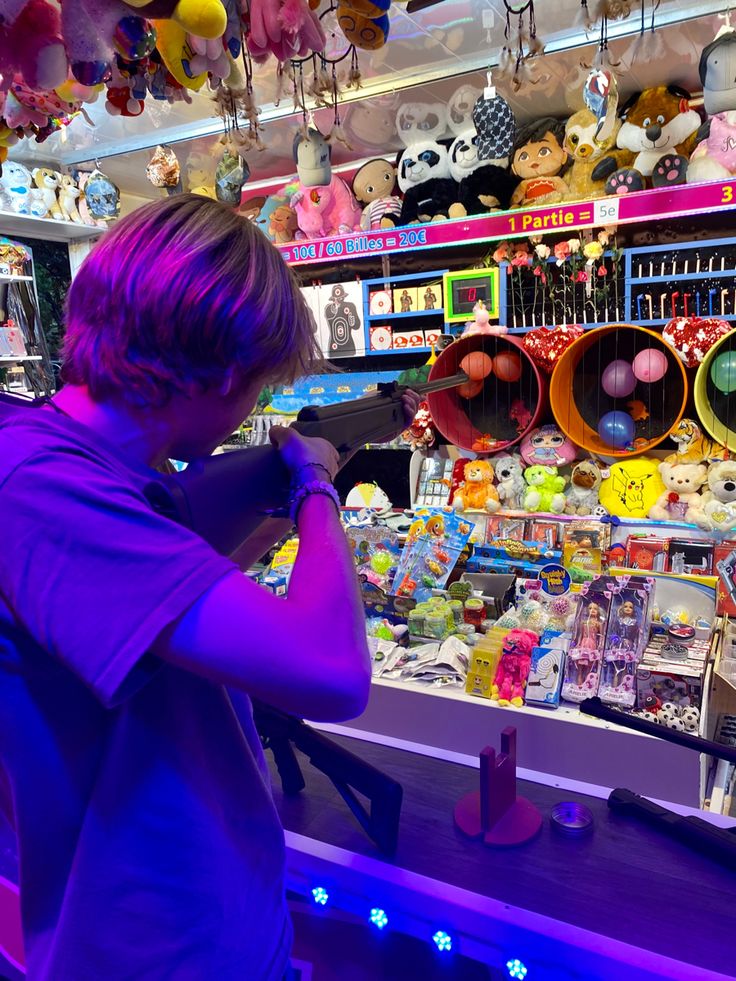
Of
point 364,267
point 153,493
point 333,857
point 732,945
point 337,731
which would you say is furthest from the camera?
point 364,267

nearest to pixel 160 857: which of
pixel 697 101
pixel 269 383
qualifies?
pixel 269 383

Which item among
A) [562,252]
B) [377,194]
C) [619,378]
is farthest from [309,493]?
[377,194]

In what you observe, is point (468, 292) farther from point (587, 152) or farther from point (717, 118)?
point (717, 118)

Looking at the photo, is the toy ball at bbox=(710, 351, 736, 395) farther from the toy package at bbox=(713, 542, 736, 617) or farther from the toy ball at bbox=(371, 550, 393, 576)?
the toy ball at bbox=(371, 550, 393, 576)

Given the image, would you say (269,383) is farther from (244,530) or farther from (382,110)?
(382,110)

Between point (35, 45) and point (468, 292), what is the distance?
2087 millimetres

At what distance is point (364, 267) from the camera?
132 inches

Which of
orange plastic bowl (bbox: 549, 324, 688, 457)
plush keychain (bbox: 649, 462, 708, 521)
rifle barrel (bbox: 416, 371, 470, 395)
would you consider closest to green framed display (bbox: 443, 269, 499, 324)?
orange plastic bowl (bbox: 549, 324, 688, 457)

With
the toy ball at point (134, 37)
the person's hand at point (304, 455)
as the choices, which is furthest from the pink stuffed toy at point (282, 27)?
the person's hand at point (304, 455)

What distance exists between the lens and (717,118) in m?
2.39

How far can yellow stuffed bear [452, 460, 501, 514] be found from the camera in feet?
9.34

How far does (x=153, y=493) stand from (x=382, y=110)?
2.91 m

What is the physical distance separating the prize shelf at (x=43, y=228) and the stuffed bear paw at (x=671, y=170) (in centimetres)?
305

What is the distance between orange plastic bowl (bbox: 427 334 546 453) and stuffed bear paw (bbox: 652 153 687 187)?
773 millimetres
